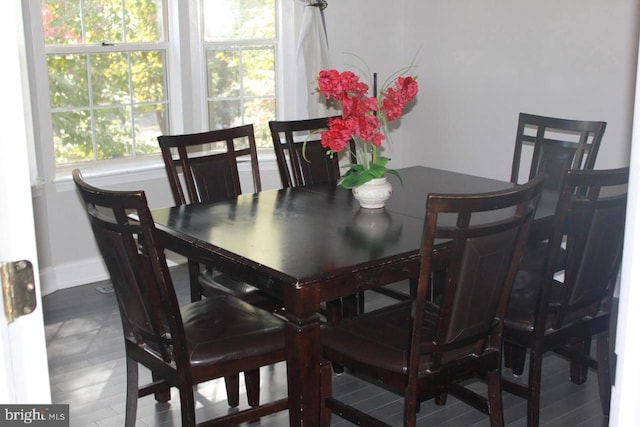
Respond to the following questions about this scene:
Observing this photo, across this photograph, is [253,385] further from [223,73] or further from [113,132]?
[223,73]

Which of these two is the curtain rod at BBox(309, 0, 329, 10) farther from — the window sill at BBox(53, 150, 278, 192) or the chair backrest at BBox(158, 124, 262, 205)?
the chair backrest at BBox(158, 124, 262, 205)

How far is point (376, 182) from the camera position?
3.26m

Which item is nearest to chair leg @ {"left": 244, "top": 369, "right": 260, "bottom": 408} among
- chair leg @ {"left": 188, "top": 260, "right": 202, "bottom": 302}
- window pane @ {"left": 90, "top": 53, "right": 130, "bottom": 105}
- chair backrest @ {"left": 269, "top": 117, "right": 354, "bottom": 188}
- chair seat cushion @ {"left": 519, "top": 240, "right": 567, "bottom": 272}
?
chair leg @ {"left": 188, "top": 260, "right": 202, "bottom": 302}

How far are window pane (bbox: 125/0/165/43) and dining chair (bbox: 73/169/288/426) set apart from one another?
2.43 meters

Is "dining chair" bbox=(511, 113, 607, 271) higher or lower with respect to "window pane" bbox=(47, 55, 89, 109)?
lower

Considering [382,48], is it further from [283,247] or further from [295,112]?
[283,247]

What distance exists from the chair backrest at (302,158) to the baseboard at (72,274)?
1315 mm

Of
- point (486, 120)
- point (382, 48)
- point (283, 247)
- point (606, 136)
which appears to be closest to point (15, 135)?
point (283, 247)

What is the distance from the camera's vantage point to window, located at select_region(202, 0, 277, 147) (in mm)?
5188

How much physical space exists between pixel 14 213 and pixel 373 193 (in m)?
2.03

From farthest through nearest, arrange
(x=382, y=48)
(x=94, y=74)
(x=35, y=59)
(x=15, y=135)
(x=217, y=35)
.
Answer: (x=382, y=48), (x=217, y=35), (x=94, y=74), (x=35, y=59), (x=15, y=135)

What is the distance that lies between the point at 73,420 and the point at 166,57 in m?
2.56

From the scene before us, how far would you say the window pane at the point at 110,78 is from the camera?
4.81 meters

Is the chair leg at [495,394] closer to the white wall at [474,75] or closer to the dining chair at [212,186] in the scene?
the dining chair at [212,186]
